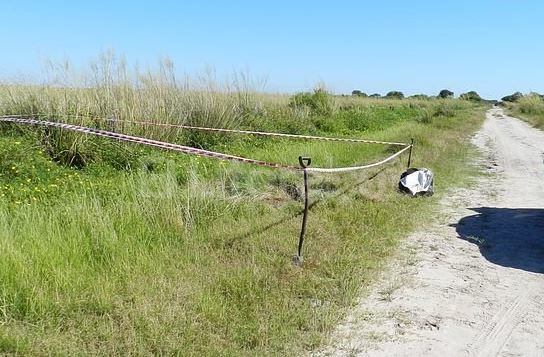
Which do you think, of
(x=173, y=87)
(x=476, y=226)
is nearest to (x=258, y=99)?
(x=173, y=87)

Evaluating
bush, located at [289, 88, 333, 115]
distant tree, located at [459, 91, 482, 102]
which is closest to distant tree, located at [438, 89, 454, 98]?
distant tree, located at [459, 91, 482, 102]

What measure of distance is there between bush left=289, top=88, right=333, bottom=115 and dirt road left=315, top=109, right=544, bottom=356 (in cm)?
1244

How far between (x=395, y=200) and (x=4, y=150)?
602cm

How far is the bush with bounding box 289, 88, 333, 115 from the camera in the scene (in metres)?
19.1

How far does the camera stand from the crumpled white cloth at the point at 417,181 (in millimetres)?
7711

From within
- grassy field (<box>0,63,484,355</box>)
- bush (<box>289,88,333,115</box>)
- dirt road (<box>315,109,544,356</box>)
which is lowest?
dirt road (<box>315,109,544,356</box>)

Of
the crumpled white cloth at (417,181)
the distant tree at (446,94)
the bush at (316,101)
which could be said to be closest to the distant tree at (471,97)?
the distant tree at (446,94)

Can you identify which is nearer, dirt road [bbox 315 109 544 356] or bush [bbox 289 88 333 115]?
dirt road [bbox 315 109 544 356]

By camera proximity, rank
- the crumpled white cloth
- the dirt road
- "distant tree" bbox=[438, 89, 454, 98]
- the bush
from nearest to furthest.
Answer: the dirt road
the crumpled white cloth
the bush
"distant tree" bbox=[438, 89, 454, 98]

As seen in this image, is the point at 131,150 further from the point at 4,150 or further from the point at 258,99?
the point at 258,99

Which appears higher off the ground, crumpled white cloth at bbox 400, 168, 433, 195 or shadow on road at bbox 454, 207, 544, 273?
crumpled white cloth at bbox 400, 168, 433, 195

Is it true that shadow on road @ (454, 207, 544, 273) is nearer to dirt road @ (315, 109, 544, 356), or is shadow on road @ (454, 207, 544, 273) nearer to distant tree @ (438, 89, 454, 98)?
dirt road @ (315, 109, 544, 356)

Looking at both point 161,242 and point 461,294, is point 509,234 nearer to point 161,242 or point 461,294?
point 461,294

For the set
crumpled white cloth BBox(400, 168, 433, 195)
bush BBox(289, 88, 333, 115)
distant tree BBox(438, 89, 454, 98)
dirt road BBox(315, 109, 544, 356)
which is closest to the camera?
dirt road BBox(315, 109, 544, 356)
